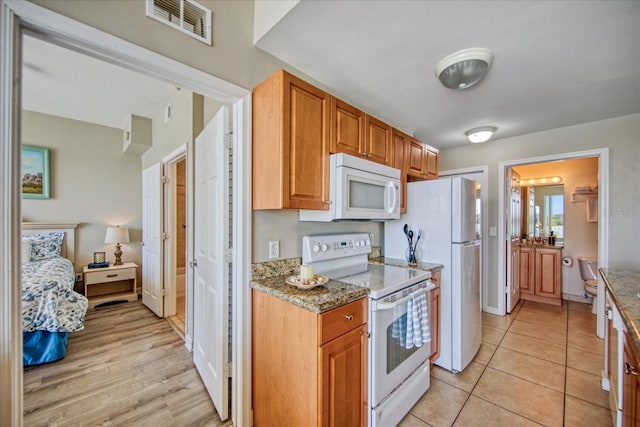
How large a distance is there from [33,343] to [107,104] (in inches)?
112

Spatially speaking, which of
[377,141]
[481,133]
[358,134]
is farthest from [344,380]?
Answer: [481,133]

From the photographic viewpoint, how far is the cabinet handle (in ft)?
3.43

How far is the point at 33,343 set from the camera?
2322mm

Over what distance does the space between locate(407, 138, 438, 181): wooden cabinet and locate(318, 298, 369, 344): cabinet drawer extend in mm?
1571

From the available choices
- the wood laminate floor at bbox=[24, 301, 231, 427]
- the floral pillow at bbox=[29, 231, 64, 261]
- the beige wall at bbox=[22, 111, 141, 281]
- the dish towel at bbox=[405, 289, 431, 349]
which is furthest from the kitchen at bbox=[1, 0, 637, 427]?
the beige wall at bbox=[22, 111, 141, 281]

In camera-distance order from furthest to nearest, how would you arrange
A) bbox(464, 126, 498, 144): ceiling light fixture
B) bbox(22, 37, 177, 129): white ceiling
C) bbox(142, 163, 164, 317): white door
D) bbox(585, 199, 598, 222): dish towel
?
bbox(585, 199, 598, 222): dish towel, bbox(142, 163, 164, 317): white door, bbox(464, 126, 498, 144): ceiling light fixture, bbox(22, 37, 177, 129): white ceiling

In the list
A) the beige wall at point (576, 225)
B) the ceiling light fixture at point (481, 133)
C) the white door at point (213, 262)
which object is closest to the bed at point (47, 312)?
the white door at point (213, 262)

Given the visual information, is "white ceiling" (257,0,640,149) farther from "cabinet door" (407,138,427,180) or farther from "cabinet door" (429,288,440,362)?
"cabinet door" (429,288,440,362)

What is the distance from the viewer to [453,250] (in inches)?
87.4

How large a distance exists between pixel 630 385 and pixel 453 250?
1.18 m

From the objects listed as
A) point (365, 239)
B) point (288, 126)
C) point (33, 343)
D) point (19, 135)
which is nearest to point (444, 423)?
point (365, 239)

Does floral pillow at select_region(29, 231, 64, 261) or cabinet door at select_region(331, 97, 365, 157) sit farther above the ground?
cabinet door at select_region(331, 97, 365, 157)

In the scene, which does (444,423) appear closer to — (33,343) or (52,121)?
(33,343)

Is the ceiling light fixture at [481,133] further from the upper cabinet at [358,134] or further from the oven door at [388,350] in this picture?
the oven door at [388,350]
